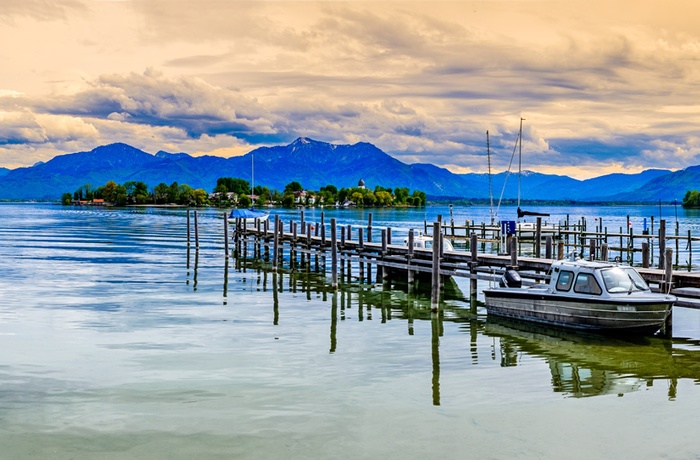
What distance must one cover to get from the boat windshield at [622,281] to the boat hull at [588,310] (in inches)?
19.4

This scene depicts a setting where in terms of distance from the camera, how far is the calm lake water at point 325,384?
540 inches

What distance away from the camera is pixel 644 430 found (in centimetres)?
1457

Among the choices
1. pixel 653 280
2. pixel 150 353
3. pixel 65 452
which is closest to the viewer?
pixel 65 452

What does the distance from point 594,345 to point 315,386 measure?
29.6 feet

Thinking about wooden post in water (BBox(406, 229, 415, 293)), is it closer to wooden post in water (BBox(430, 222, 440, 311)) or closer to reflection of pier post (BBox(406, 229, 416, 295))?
reflection of pier post (BBox(406, 229, 416, 295))

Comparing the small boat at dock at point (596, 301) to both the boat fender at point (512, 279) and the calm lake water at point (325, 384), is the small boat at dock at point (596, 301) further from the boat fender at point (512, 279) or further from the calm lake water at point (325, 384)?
the boat fender at point (512, 279)

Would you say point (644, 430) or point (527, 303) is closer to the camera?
point (644, 430)

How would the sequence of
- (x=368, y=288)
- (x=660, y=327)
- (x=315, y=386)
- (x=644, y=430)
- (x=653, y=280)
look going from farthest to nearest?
(x=368, y=288)
(x=653, y=280)
(x=660, y=327)
(x=315, y=386)
(x=644, y=430)

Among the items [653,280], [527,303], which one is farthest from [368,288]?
[653,280]

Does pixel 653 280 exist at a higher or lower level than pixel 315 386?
higher

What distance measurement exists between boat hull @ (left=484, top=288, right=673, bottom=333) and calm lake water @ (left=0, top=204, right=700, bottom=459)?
62 centimetres

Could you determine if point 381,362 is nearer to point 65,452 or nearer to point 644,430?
point 644,430

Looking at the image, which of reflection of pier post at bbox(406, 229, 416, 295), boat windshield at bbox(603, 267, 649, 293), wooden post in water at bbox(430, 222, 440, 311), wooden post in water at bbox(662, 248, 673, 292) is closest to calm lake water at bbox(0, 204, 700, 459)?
wooden post in water at bbox(430, 222, 440, 311)

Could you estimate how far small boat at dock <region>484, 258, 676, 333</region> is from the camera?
2191 cm
